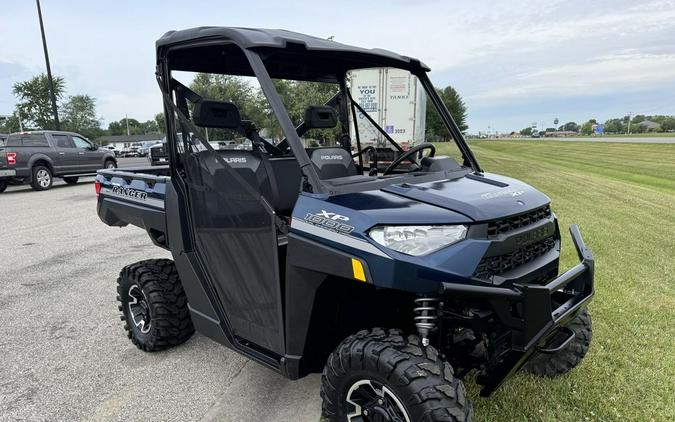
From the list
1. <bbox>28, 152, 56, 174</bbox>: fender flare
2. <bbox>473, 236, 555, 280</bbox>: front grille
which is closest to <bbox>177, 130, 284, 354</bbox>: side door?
<bbox>473, 236, 555, 280</bbox>: front grille

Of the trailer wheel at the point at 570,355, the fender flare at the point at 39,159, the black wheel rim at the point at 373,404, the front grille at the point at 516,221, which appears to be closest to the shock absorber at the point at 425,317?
the black wheel rim at the point at 373,404

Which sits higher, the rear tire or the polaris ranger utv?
the polaris ranger utv

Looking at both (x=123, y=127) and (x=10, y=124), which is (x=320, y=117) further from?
(x=123, y=127)

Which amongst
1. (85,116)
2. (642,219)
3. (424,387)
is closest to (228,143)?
(424,387)

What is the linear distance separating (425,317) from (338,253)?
48 cm

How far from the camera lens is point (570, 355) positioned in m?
3.10

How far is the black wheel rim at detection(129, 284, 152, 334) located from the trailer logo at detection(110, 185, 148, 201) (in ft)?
2.34

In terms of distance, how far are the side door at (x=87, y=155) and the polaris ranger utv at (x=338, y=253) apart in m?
13.7

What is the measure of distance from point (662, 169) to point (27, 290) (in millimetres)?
25038

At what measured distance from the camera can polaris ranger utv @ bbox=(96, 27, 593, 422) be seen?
2.07 meters

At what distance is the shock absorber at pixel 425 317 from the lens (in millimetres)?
2104

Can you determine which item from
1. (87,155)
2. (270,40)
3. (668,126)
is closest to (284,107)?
(270,40)

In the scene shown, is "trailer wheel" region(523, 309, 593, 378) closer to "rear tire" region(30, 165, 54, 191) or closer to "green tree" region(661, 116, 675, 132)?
"rear tire" region(30, 165, 54, 191)

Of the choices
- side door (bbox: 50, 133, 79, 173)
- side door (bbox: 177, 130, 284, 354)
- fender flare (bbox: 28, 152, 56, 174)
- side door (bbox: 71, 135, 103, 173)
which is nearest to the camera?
side door (bbox: 177, 130, 284, 354)
